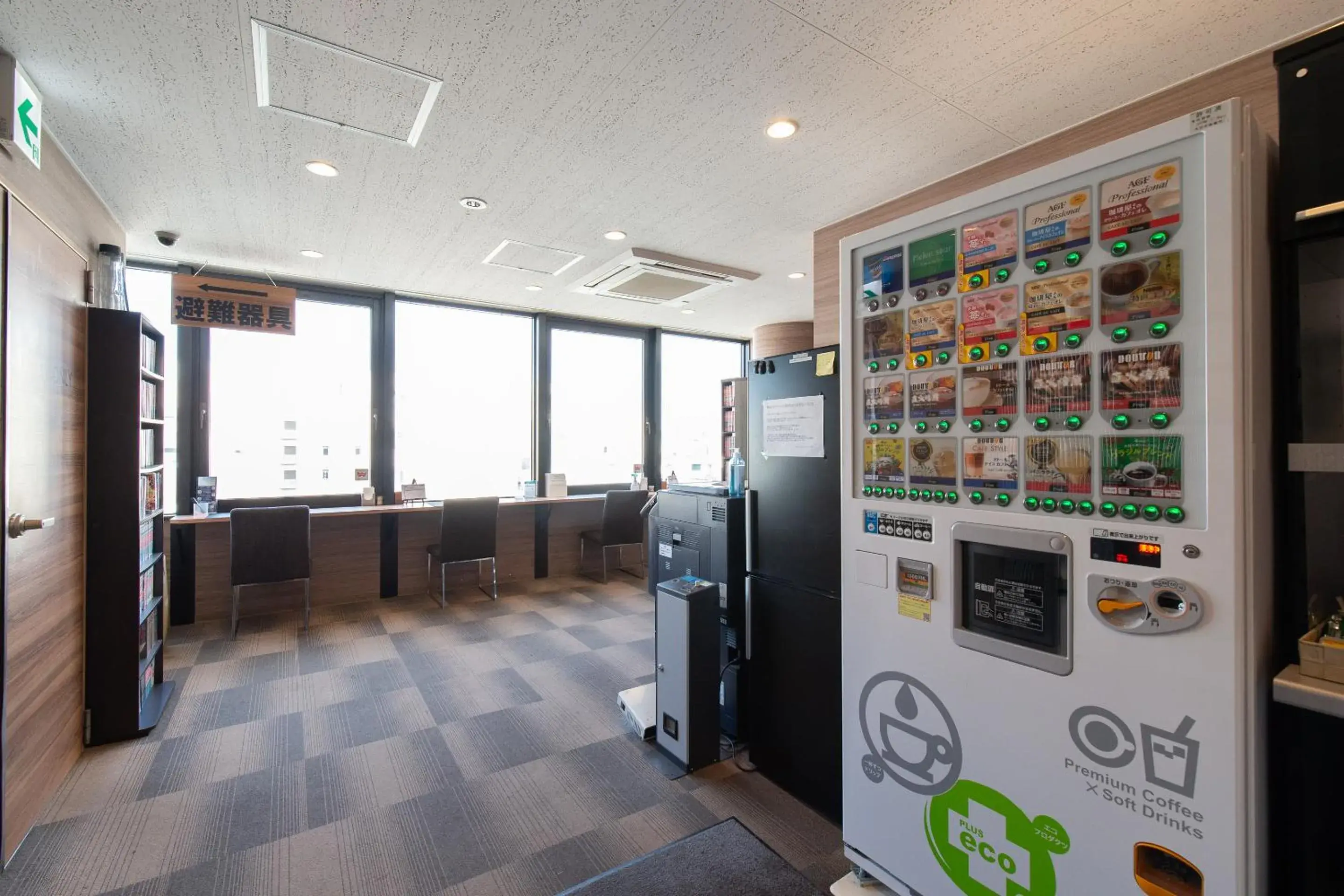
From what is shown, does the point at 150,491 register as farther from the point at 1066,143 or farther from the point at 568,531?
the point at 1066,143

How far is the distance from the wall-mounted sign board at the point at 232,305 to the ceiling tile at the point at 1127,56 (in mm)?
4674

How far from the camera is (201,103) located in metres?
2.27

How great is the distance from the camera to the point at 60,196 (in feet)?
8.36

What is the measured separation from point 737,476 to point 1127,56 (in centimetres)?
203

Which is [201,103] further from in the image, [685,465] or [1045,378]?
[685,465]

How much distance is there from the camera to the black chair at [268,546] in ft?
12.9

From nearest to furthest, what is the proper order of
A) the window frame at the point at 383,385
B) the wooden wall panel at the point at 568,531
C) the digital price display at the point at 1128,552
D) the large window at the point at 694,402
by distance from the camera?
the digital price display at the point at 1128,552 → the window frame at the point at 383,385 → the wooden wall panel at the point at 568,531 → the large window at the point at 694,402

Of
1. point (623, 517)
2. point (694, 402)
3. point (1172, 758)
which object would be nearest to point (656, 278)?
point (623, 517)

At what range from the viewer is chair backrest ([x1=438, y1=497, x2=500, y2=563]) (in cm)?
470

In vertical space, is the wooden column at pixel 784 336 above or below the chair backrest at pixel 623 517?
above

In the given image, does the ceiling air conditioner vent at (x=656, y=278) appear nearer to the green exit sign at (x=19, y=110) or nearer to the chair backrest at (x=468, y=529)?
the chair backrest at (x=468, y=529)

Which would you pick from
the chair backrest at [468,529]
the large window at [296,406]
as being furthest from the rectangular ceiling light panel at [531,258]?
the chair backrest at [468,529]

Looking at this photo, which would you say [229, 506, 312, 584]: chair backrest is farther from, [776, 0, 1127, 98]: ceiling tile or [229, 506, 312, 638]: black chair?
[776, 0, 1127, 98]: ceiling tile

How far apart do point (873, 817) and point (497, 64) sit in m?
2.69
